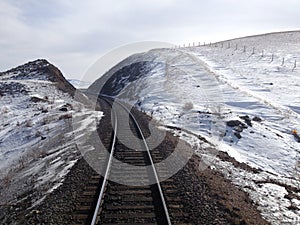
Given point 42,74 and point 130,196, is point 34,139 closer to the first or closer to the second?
point 130,196

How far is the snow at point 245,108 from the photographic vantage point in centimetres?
956

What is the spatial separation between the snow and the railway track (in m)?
2.35

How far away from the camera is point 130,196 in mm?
7066

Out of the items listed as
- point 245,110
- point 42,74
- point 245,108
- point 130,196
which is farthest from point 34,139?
point 42,74

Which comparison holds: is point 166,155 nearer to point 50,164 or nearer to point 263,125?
point 50,164

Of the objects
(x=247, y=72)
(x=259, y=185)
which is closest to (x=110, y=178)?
(x=259, y=185)

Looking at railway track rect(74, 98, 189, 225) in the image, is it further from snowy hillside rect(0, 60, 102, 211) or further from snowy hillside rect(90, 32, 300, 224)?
snowy hillside rect(90, 32, 300, 224)

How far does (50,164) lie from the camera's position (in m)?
10.4

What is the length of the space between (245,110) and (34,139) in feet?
52.7

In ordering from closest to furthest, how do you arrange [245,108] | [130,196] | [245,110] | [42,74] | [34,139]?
[130,196]
[34,139]
[245,110]
[245,108]
[42,74]

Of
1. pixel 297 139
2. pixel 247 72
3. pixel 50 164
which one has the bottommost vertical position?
pixel 297 139

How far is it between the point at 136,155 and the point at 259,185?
4.39 metres

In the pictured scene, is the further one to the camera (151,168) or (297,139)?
(297,139)

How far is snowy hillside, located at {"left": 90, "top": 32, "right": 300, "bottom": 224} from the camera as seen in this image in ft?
31.0
